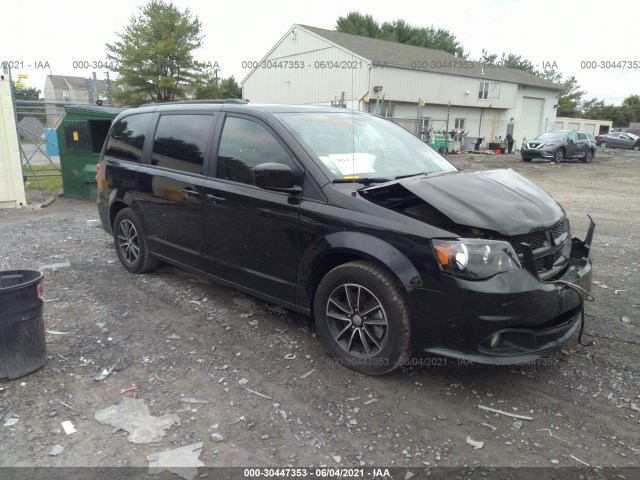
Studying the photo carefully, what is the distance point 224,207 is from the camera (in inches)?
158

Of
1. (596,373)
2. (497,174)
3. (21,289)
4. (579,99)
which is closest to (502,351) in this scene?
(596,373)

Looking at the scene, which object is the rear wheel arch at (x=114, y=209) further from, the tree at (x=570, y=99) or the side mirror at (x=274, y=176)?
the tree at (x=570, y=99)

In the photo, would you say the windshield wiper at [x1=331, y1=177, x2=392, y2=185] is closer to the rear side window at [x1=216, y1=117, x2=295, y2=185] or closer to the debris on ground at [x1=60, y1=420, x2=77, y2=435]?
the rear side window at [x1=216, y1=117, x2=295, y2=185]

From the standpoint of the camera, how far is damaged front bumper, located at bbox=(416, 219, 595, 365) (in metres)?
2.80

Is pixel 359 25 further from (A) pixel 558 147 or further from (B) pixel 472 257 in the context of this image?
(B) pixel 472 257

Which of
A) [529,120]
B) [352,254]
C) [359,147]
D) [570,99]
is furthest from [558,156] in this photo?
[570,99]

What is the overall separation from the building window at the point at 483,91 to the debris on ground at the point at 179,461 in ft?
119

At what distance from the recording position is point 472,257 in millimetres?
2818

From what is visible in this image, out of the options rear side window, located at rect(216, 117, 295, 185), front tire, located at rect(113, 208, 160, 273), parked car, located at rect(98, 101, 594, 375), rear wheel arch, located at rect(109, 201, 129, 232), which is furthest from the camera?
rear wheel arch, located at rect(109, 201, 129, 232)

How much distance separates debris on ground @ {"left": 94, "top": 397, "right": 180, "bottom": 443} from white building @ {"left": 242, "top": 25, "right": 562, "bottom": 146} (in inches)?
861

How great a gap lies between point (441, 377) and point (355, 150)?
188 cm

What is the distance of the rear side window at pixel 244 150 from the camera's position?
3748 millimetres

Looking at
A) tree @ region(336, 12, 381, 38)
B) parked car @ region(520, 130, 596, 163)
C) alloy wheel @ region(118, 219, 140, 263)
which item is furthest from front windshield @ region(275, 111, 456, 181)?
tree @ region(336, 12, 381, 38)

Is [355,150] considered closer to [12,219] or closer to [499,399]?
[499,399]
